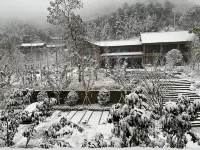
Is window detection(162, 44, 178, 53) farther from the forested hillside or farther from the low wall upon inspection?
the forested hillside

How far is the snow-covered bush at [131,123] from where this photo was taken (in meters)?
4.02

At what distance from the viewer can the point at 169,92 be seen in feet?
41.7

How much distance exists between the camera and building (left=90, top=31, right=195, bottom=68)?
26.1 m

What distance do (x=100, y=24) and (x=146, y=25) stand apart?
1161 centimetres

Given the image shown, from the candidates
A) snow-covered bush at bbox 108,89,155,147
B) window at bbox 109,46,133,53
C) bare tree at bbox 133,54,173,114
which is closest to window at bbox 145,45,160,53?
window at bbox 109,46,133,53

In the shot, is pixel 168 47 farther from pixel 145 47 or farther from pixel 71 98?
pixel 71 98

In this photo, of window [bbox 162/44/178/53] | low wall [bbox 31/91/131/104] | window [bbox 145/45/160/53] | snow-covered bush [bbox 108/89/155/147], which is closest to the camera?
snow-covered bush [bbox 108/89/155/147]

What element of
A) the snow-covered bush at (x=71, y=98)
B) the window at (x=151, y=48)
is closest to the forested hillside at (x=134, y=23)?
the window at (x=151, y=48)

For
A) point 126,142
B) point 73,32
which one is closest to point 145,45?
point 73,32

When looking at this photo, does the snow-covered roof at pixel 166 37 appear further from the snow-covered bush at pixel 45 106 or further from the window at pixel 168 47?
the snow-covered bush at pixel 45 106

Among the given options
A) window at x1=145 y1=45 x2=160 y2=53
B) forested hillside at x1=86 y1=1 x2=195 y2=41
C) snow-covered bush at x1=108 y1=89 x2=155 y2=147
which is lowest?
snow-covered bush at x1=108 y1=89 x2=155 y2=147

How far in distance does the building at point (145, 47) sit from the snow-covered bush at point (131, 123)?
20990mm

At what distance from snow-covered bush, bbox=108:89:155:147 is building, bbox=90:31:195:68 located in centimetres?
2099

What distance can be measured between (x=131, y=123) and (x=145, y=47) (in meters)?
24.1
